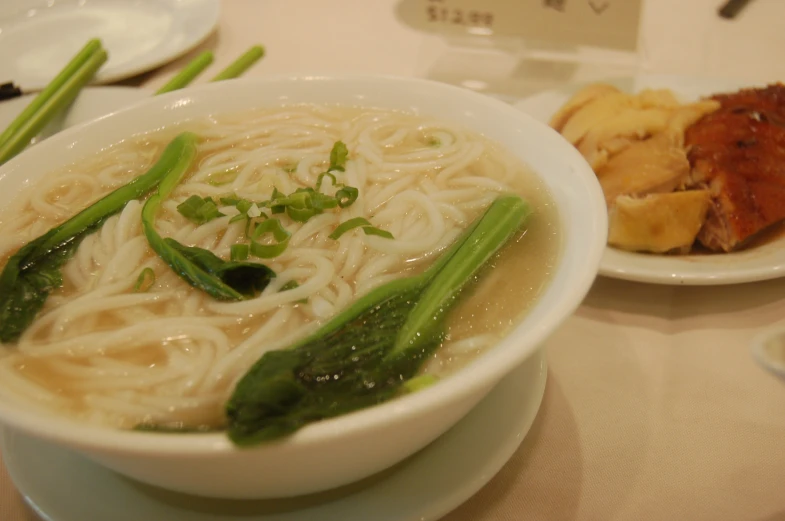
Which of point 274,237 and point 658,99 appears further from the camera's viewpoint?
point 658,99

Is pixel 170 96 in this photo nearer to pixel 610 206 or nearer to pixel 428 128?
pixel 428 128

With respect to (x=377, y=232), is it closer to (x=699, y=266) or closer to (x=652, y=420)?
(x=652, y=420)

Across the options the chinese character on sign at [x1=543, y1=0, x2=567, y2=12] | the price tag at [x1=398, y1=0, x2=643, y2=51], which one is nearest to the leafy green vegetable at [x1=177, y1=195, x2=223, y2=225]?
the price tag at [x1=398, y1=0, x2=643, y2=51]

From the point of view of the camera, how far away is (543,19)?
290cm

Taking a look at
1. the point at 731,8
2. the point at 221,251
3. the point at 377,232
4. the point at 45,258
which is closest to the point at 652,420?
the point at 377,232

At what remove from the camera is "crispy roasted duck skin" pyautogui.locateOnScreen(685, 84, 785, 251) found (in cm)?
207

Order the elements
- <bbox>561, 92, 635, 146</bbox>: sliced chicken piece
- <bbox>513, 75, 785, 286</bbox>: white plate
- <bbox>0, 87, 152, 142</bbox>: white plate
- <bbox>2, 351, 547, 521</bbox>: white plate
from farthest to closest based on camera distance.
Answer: <bbox>0, 87, 152, 142</bbox>: white plate
<bbox>561, 92, 635, 146</bbox>: sliced chicken piece
<bbox>513, 75, 785, 286</bbox>: white plate
<bbox>2, 351, 547, 521</bbox>: white plate

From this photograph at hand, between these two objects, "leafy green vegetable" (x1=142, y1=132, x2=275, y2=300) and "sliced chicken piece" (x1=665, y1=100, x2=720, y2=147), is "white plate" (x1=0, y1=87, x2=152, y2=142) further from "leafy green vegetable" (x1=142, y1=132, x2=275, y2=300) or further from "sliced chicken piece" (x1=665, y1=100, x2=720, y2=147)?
"sliced chicken piece" (x1=665, y1=100, x2=720, y2=147)

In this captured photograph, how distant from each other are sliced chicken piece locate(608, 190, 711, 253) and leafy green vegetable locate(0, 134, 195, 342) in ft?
4.95

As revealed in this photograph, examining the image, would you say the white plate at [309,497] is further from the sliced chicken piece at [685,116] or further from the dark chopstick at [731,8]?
the dark chopstick at [731,8]

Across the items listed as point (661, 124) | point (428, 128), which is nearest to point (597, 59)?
point (661, 124)

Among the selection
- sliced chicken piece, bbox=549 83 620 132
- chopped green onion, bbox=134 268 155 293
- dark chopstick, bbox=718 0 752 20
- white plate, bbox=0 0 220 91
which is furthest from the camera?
dark chopstick, bbox=718 0 752 20

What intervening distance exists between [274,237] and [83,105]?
1747 mm

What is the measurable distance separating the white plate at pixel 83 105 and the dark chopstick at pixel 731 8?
3454 mm
